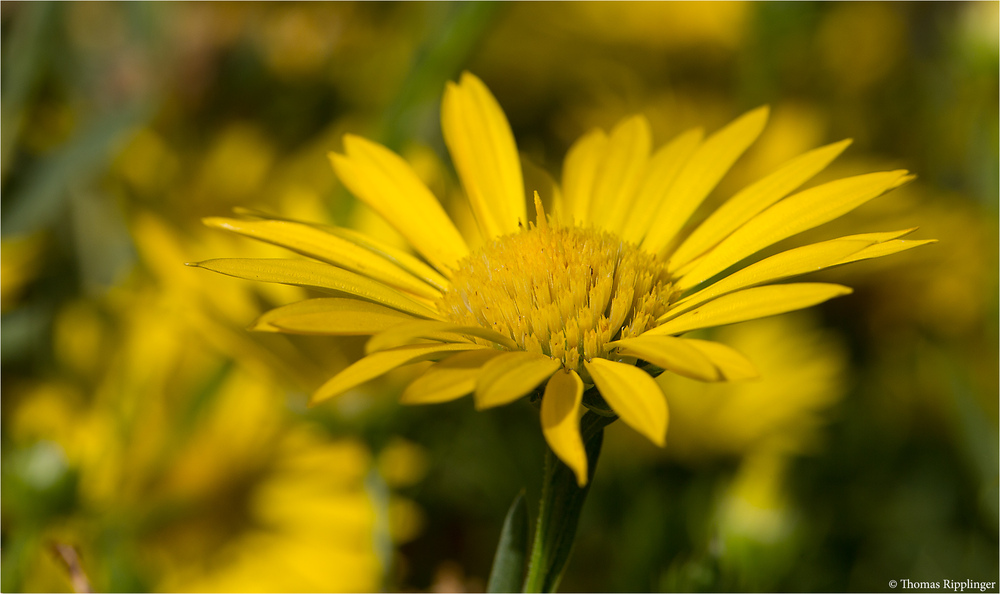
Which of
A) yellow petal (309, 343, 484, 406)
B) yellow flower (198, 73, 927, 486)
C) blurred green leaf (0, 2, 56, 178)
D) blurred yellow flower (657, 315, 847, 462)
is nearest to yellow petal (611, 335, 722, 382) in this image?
yellow flower (198, 73, 927, 486)

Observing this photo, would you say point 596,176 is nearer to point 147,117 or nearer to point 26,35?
point 147,117

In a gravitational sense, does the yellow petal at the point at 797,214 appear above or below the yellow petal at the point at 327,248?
above

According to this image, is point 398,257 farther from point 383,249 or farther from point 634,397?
point 634,397

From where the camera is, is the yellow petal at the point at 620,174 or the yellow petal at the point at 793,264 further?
the yellow petal at the point at 620,174

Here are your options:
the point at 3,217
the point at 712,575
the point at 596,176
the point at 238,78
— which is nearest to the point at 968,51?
the point at 596,176

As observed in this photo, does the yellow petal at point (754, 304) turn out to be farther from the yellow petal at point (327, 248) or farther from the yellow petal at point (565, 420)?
the yellow petal at point (327, 248)

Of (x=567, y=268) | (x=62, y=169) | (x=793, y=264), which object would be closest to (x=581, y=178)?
(x=567, y=268)

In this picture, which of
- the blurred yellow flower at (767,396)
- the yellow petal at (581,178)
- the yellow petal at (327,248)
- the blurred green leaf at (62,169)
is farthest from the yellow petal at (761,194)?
the blurred green leaf at (62,169)
